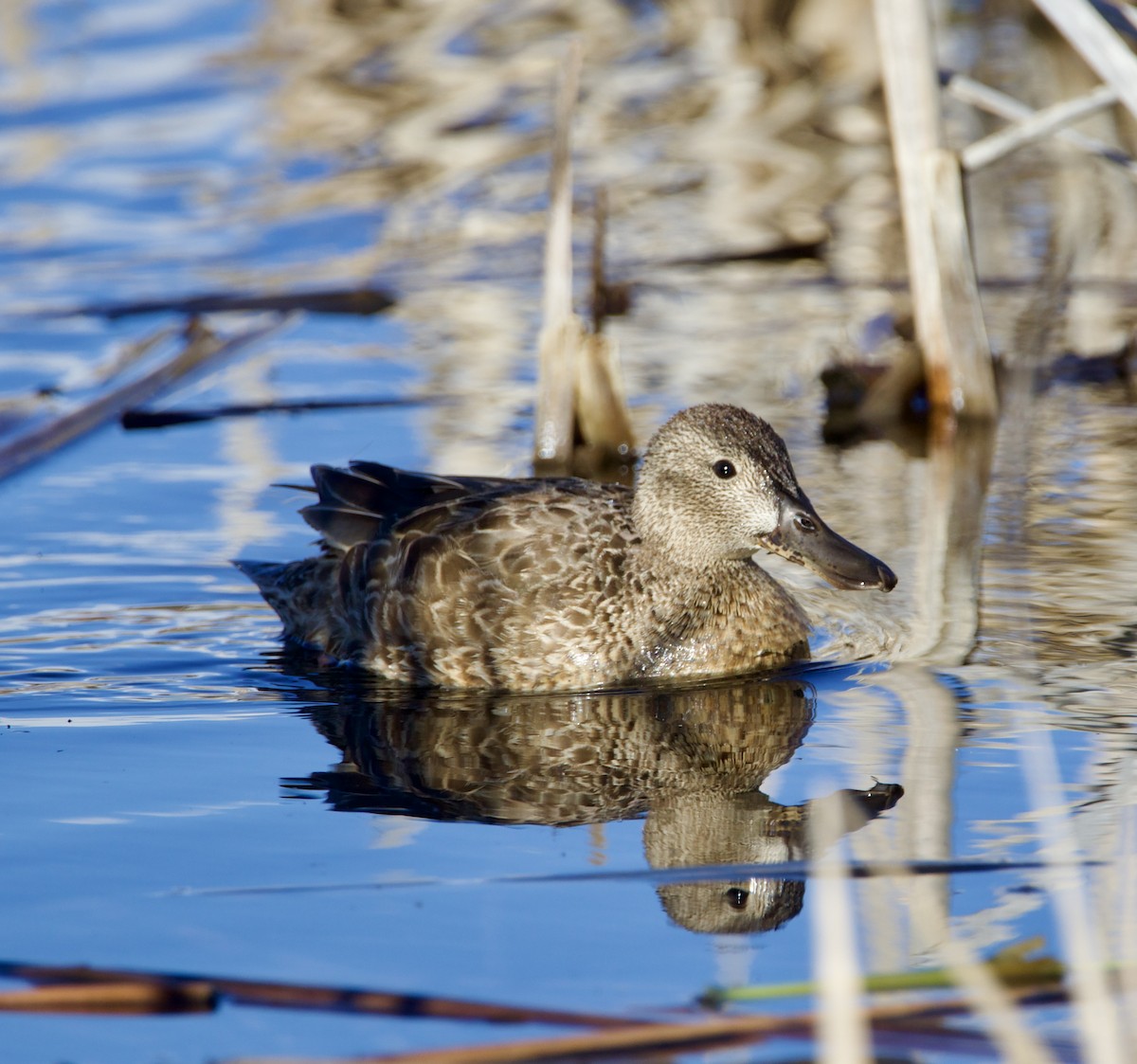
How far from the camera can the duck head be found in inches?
249

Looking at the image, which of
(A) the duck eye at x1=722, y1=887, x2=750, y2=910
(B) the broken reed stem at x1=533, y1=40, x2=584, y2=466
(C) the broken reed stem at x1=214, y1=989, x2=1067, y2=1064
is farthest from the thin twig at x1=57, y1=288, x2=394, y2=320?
(C) the broken reed stem at x1=214, y1=989, x2=1067, y2=1064

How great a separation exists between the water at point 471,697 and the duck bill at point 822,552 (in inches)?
14.1

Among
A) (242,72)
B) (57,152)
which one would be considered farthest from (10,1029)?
(242,72)

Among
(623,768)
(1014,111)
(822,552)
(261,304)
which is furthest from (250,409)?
(623,768)

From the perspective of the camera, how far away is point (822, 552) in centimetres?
629

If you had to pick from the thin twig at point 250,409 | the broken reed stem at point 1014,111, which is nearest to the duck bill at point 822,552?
the broken reed stem at point 1014,111

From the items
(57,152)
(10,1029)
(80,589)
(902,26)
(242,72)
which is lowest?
(10,1029)

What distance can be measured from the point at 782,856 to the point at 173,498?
13.9ft

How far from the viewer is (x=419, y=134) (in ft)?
49.5

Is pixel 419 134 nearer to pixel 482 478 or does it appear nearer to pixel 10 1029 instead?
pixel 482 478

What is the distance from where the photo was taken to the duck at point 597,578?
21.5 ft

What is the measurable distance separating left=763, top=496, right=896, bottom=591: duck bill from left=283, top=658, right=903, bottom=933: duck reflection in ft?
1.33

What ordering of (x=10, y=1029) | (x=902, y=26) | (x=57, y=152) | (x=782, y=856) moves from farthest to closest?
(x=57, y=152), (x=902, y=26), (x=782, y=856), (x=10, y=1029)

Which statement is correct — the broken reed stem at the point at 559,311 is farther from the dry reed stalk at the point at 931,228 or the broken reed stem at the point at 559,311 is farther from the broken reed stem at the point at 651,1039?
the broken reed stem at the point at 651,1039
